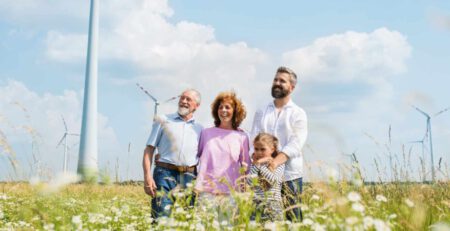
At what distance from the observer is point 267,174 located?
6672 millimetres

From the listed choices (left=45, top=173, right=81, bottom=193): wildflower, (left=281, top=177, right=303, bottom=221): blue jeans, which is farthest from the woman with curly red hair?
(left=45, top=173, right=81, bottom=193): wildflower

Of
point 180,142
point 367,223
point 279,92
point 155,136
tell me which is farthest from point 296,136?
point 367,223

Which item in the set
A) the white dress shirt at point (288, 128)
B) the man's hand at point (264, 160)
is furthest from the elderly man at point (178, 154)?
the man's hand at point (264, 160)

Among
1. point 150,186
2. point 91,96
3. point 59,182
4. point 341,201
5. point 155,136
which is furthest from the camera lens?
point 91,96

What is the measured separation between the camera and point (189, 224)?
5160mm

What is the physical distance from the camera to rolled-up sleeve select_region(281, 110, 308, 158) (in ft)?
22.5

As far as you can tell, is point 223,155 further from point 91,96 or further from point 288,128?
point 91,96

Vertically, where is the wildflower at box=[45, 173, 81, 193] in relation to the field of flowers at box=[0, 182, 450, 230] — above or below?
above

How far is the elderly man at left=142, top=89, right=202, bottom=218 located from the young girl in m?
0.89

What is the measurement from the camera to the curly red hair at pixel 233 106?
7.11m

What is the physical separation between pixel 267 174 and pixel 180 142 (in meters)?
1.26

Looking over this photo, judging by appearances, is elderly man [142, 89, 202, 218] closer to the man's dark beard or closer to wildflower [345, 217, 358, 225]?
the man's dark beard

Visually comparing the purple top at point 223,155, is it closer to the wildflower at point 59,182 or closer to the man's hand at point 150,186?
the man's hand at point 150,186

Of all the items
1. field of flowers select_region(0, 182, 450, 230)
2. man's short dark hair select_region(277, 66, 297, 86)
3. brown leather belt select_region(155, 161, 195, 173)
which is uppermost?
man's short dark hair select_region(277, 66, 297, 86)
